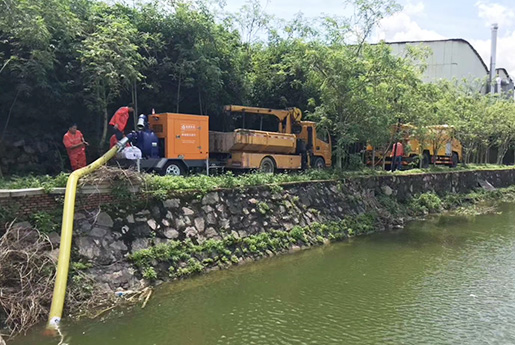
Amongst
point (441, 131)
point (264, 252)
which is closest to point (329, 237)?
point (264, 252)

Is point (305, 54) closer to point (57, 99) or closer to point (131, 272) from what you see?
point (57, 99)

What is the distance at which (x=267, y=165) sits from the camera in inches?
594

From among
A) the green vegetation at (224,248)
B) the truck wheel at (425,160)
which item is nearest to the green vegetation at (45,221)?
the green vegetation at (224,248)

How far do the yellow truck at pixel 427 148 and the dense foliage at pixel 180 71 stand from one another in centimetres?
66

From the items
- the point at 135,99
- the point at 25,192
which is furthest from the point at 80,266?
the point at 135,99

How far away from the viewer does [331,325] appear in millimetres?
6707

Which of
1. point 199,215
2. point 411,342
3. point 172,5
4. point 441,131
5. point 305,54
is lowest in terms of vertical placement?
point 411,342

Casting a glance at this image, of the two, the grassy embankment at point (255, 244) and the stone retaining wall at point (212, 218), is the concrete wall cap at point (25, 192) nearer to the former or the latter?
the stone retaining wall at point (212, 218)

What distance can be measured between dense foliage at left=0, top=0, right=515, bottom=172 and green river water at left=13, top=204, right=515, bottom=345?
6379 millimetres

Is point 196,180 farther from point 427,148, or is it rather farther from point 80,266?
point 427,148

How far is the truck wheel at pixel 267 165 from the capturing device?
1484 cm

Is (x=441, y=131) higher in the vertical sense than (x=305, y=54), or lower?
lower

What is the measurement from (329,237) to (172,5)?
9.50m

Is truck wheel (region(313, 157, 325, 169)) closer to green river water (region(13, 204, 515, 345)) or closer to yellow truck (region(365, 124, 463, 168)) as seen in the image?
yellow truck (region(365, 124, 463, 168))
